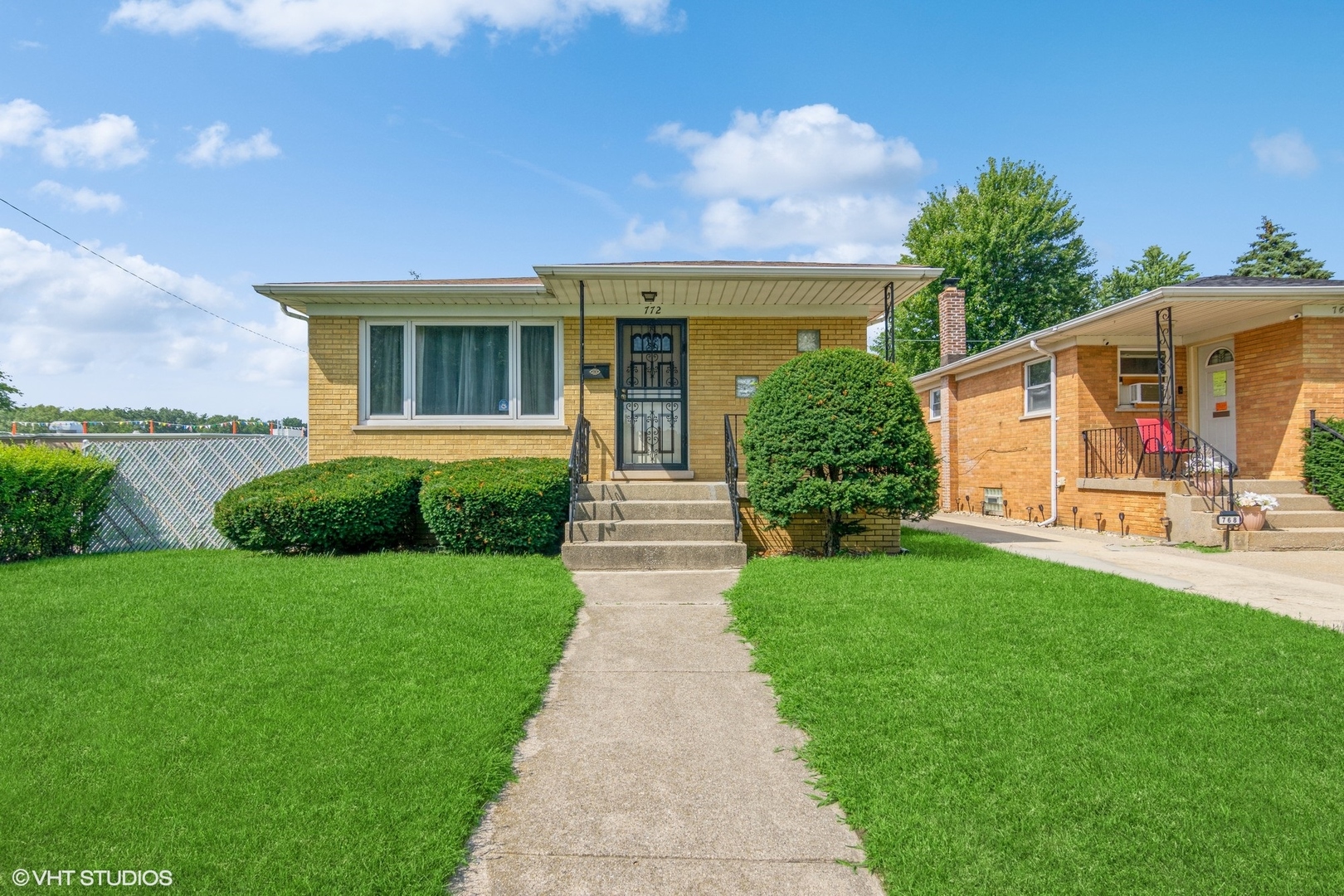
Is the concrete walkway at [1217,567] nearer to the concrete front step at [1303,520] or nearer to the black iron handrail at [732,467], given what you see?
the concrete front step at [1303,520]

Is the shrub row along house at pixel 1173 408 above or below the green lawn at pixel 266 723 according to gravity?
above

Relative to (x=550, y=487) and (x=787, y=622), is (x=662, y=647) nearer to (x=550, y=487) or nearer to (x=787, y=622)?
(x=787, y=622)

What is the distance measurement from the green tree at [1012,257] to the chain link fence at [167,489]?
28.5 metres

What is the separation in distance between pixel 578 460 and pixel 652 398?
1636 millimetres

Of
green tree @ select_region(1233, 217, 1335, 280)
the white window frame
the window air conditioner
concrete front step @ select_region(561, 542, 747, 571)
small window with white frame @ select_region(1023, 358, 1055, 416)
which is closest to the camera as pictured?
concrete front step @ select_region(561, 542, 747, 571)

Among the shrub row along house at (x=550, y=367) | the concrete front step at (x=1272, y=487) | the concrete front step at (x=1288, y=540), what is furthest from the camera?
the concrete front step at (x=1272, y=487)

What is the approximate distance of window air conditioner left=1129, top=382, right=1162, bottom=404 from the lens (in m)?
12.3

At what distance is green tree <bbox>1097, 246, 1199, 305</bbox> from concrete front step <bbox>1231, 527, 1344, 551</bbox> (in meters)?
30.0

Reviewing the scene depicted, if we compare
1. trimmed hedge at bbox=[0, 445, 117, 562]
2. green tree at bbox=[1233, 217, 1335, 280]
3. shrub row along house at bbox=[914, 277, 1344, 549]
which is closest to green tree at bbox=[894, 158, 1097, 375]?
green tree at bbox=[1233, 217, 1335, 280]

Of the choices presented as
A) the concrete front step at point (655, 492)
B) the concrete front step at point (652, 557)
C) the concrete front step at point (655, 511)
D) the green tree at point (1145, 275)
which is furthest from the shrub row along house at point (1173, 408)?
the green tree at point (1145, 275)

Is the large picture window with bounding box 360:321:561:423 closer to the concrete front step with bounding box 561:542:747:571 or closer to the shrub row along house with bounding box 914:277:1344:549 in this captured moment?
the concrete front step with bounding box 561:542:747:571

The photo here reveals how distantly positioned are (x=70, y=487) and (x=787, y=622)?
8.38 metres

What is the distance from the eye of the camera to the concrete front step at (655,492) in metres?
8.55

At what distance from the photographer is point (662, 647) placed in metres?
4.87
